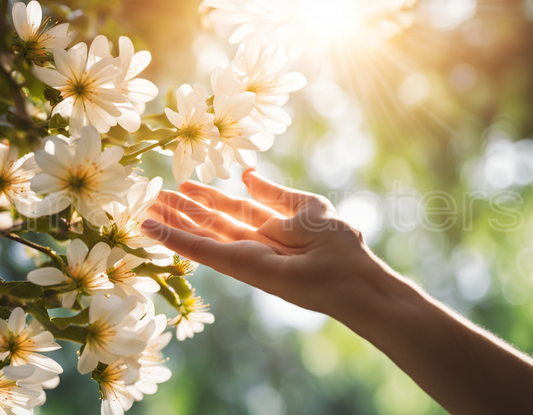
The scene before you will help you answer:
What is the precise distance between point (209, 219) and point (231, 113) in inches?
18.1

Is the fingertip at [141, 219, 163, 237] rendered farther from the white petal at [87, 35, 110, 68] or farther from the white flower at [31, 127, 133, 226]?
the white petal at [87, 35, 110, 68]

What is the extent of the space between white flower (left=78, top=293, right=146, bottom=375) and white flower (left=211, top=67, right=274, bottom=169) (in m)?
0.38

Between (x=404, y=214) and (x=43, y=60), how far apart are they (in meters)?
4.12

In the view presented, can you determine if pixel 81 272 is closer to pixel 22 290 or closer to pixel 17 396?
pixel 22 290

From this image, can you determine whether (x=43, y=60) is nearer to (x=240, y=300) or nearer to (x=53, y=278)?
(x=53, y=278)

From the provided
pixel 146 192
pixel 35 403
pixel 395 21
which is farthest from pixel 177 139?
pixel 395 21

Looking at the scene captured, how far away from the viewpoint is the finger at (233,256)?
822 mm

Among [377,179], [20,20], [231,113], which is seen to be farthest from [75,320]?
[377,179]

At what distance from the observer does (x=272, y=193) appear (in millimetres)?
1150

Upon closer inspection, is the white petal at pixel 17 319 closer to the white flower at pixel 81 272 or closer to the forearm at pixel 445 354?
the white flower at pixel 81 272

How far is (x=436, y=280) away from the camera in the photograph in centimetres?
519

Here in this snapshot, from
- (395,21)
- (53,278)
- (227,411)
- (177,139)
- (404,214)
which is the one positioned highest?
(404,214)

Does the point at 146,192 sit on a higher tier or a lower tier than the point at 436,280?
lower

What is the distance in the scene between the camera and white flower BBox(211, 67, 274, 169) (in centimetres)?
70
